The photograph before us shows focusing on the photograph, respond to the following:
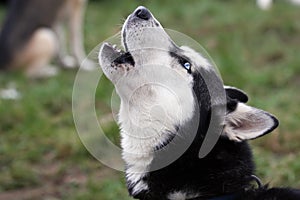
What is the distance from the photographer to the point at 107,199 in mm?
4801

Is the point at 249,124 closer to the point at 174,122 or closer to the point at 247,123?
the point at 247,123

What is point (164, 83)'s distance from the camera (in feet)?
11.7

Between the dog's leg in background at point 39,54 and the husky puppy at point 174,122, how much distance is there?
16.9ft

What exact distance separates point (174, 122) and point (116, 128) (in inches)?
89.0

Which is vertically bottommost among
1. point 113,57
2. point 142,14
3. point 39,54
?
point 39,54

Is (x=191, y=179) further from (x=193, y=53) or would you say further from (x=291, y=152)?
(x=291, y=152)

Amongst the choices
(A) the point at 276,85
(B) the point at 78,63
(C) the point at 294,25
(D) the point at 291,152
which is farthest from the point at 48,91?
(C) the point at 294,25

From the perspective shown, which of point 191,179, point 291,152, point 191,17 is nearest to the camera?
point 191,179

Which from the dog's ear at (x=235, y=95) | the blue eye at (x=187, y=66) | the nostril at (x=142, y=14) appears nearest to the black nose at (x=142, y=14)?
the nostril at (x=142, y=14)

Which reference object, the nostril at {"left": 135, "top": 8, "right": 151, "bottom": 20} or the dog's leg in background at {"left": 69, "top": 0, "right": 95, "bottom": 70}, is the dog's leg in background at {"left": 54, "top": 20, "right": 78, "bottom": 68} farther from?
the nostril at {"left": 135, "top": 8, "right": 151, "bottom": 20}

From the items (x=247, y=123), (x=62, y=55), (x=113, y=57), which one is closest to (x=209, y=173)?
(x=247, y=123)

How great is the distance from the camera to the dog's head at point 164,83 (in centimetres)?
335

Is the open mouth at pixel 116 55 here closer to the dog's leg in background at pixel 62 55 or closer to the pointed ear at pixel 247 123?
the pointed ear at pixel 247 123

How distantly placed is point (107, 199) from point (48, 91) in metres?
2.88
